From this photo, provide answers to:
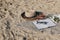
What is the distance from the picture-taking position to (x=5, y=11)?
1850 mm

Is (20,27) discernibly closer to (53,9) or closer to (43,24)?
(43,24)

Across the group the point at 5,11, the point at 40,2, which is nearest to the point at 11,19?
the point at 5,11

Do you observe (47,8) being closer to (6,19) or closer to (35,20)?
(35,20)

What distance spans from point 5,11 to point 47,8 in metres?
0.49

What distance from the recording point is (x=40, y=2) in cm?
204

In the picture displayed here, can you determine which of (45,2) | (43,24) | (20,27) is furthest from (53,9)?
(20,27)

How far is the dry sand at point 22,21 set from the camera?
1.50 metres

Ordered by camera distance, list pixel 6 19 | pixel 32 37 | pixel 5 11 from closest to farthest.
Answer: pixel 32 37 < pixel 6 19 < pixel 5 11

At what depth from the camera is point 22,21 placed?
1688 millimetres

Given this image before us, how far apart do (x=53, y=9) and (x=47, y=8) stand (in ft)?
0.25

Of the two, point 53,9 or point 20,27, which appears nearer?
point 20,27

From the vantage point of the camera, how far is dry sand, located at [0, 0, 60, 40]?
1.50m

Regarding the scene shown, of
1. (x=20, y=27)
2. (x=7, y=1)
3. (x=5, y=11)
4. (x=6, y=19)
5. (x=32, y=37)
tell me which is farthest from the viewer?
(x=7, y=1)

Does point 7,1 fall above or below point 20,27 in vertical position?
above
